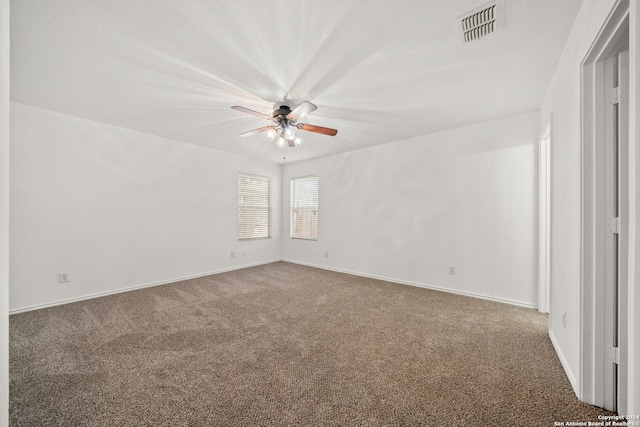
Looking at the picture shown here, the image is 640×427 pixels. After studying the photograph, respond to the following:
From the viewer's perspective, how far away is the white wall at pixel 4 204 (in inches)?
28.8

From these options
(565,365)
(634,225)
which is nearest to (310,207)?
(565,365)

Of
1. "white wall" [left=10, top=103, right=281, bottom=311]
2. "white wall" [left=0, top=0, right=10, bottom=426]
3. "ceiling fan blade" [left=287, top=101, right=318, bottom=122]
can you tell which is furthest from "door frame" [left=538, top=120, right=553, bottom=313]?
"white wall" [left=10, top=103, right=281, bottom=311]

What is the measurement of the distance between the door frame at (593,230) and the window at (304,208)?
14.5 feet

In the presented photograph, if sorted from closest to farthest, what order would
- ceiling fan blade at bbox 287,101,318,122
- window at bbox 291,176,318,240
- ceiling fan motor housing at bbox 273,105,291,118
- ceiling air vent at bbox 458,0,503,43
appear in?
ceiling air vent at bbox 458,0,503,43 < ceiling fan blade at bbox 287,101,318,122 < ceiling fan motor housing at bbox 273,105,291,118 < window at bbox 291,176,318,240

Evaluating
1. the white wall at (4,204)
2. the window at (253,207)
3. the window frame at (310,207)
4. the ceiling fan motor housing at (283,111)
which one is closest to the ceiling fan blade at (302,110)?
the ceiling fan motor housing at (283,111)

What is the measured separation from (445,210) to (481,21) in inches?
104

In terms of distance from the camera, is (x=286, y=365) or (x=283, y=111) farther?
(x=283, y=111)

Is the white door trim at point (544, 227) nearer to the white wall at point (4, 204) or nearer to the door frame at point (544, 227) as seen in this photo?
the door frame at point (544, 227)

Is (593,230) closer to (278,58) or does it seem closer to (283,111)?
(278,58)

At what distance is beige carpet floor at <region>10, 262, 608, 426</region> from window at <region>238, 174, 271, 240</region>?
2354 millimetres

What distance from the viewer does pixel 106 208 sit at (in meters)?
3.64

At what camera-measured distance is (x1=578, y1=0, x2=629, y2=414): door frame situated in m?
1.49

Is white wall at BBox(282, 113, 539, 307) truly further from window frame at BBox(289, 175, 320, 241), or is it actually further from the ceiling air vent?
the ceiling air vent

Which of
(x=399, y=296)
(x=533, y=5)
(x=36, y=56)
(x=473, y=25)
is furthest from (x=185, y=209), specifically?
(x=533, y=5)
